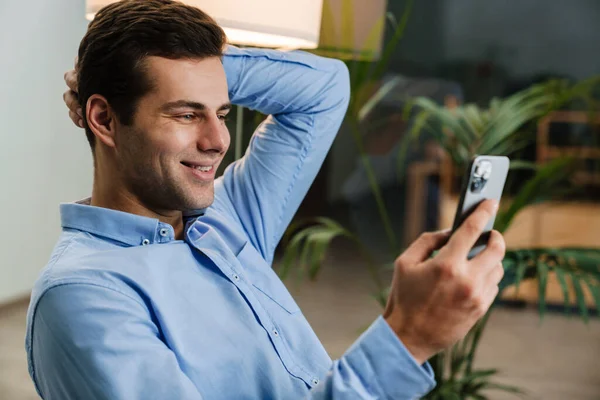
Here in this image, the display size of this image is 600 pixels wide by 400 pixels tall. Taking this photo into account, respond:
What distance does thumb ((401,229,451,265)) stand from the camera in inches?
25.4

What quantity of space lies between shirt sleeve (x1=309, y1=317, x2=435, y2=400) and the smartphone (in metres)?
0.12

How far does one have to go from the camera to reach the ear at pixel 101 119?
2.98 ft

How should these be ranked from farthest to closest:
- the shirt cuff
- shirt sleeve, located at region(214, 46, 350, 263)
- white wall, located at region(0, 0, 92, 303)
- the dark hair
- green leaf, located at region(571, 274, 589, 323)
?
green leaf, located at region(571, 274, 589, 323) → white wall, located at region(0, 0, 92, 303) → shirt sleeve, located at region(214, 46, 350, 263) → the dark hair → the shirt cuff

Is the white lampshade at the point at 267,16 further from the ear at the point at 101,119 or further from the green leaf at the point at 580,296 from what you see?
the green leaf at the point at 580,296

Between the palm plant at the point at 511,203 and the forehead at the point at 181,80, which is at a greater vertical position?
the forehead at the point at 181,80

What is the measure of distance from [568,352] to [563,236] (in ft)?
2.64

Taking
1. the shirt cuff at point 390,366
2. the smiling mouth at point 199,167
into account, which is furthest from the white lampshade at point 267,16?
the shirt cuff at point 390,366

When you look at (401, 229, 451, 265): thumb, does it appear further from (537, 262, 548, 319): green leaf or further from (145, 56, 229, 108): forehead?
(537, 262, 548, 319): green leaf

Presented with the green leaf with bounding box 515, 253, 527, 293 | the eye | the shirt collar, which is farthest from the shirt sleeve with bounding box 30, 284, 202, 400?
the green leaf with bounding box 515, 253, 527, 293

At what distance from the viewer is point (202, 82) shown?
2.95 ft

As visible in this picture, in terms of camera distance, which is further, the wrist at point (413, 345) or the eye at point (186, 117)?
the eye at point (186, 117)

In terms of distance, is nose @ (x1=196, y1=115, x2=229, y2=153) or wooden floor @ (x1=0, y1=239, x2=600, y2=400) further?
wooden floor @ (x1=0, y1=239, x2=600, y2=400)

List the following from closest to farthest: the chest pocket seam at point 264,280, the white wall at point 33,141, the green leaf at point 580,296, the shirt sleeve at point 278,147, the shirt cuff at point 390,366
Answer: the shirt cuff at point 390,366 < the chest pocket seam at point 264,280 < the shirt sleeve at point 278,147 < the white wall at point 33,141 < the green leaf at point 580,296

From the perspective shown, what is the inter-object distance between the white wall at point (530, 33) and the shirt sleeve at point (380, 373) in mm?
4399
